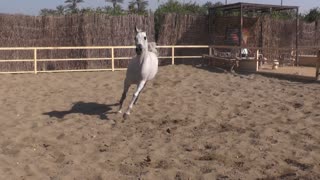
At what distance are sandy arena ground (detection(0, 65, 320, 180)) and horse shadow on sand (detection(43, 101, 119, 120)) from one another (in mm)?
20

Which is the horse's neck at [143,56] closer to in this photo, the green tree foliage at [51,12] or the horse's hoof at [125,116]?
the horse's hoof at [125,116]

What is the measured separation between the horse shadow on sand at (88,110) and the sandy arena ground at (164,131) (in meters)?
0.02

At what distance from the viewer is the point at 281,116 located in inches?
309

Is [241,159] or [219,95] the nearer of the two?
[241,159]

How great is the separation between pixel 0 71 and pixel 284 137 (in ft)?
35.6

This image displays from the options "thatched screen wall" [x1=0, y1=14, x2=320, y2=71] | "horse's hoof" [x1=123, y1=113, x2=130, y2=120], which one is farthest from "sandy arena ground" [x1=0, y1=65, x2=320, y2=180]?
"thatched screen wall" [x1=0, y1=14, x2=320, y2=71]

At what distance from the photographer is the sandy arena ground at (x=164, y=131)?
5.21 meters

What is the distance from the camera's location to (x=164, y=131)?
7.12 meters

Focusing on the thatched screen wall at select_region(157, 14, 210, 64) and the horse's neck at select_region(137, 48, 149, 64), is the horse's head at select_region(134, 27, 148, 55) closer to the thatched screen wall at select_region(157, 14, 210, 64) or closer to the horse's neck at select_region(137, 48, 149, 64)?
the horse's neck at select_region(137, 48, 149, 64)

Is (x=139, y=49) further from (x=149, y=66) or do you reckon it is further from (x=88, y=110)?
(x=88, y=110)

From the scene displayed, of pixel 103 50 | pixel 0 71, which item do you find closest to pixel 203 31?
pixel 103 50

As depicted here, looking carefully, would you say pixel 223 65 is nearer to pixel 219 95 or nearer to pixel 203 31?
pixel 203 31

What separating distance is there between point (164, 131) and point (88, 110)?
2249 mm

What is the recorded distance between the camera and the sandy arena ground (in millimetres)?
5207
